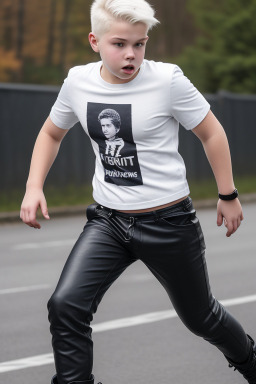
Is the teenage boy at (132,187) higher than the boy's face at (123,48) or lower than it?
lower

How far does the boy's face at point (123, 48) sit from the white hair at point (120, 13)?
2cm

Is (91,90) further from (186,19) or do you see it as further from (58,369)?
(186,19)

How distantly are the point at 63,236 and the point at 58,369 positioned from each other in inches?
359

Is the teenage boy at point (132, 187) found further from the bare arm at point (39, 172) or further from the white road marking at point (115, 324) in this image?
the white road marking at point (115, 324)

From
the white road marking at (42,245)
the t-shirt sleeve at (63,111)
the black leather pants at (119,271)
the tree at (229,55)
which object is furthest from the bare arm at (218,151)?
the tree at (229,55)

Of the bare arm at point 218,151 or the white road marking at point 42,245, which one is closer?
the bare arm at point 218,151

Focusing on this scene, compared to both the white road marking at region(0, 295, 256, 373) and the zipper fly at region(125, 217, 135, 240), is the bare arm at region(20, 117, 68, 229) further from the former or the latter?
the white road marking at region(0, 295, 256, 373)

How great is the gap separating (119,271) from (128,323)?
2.73 m

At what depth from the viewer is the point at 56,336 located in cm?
402

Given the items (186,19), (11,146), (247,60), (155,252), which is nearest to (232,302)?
(155,252)

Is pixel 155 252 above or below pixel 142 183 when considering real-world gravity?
below

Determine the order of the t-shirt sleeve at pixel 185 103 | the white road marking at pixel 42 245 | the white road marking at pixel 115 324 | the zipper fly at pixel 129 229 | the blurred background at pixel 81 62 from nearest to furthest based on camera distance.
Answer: the t-shirt sleeve at pixel 185 103 < the zipper fly at pixel 129 229 < the white road marking at pixel 115 324 < the white road marking at pixel 42 245 < the blurred background at pixel 81 62

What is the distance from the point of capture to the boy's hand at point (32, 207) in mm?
4160

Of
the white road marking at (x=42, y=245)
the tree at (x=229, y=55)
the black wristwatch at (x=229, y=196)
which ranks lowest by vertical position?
the tree at (x=229, y=55)
